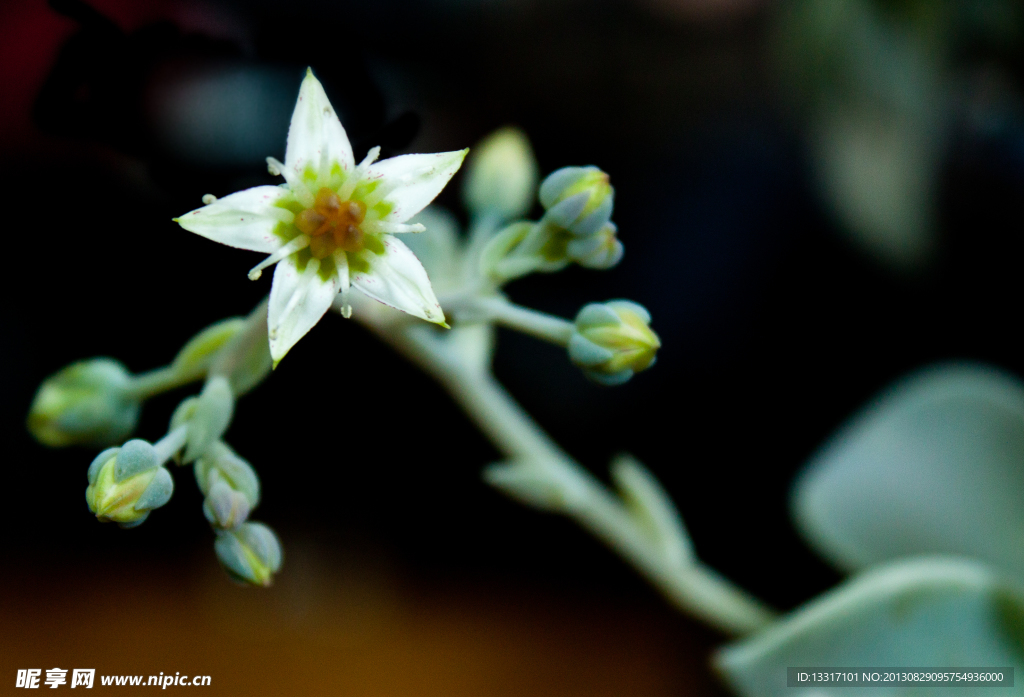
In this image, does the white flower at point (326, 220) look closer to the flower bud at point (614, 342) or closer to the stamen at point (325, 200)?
the stamen at point (325, 200)

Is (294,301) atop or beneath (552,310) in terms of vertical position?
beneath

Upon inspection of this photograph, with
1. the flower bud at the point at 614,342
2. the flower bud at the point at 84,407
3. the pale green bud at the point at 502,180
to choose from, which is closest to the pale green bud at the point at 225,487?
the flower bud at the point at 84,407

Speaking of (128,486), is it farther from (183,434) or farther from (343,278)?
(343,278)

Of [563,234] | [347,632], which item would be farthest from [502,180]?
[347,632]

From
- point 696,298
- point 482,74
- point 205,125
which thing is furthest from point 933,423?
point 205,125

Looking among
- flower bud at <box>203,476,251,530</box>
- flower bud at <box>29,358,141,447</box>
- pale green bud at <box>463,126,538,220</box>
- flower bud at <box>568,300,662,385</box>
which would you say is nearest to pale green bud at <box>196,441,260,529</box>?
flower bud at <box>203,476,251,530</box>

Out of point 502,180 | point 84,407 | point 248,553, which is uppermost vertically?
point 502,180

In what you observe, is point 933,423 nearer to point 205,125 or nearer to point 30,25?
point 205,125
